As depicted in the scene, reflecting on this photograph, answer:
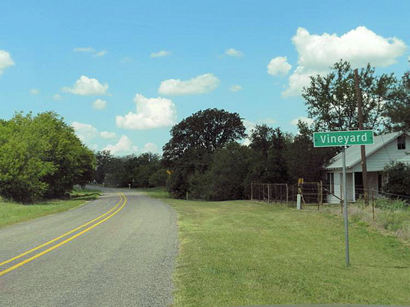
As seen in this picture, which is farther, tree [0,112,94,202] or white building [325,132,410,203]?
tree [0,112,94,202]

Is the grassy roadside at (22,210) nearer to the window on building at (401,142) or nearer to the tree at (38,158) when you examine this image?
the tree at (38,158)

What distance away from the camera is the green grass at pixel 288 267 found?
5.93m

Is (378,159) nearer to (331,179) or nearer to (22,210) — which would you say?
(331,179)

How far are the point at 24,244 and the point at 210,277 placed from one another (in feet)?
22.1

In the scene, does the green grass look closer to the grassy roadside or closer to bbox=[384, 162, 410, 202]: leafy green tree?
the grassy roadside

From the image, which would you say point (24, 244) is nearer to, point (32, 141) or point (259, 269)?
point (259, 269)

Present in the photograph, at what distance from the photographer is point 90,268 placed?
Answer: 8.09 meters

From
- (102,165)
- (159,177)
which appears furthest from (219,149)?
(102,165)

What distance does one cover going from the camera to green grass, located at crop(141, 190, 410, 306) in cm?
593

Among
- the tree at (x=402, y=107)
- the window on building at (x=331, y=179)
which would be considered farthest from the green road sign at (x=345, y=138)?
the window on building at (x=331, y=179)

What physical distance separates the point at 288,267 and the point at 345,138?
2910 mm

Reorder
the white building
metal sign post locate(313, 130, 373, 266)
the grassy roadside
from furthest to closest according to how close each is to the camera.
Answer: the white building, the grassy roadside, metal sign post locate(313, 130, 373, 266)

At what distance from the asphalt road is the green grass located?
18.7 inches

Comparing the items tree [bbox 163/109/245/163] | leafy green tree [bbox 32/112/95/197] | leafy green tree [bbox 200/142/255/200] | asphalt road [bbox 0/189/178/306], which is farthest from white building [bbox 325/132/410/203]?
tree [bbox 163/109/245/163]
